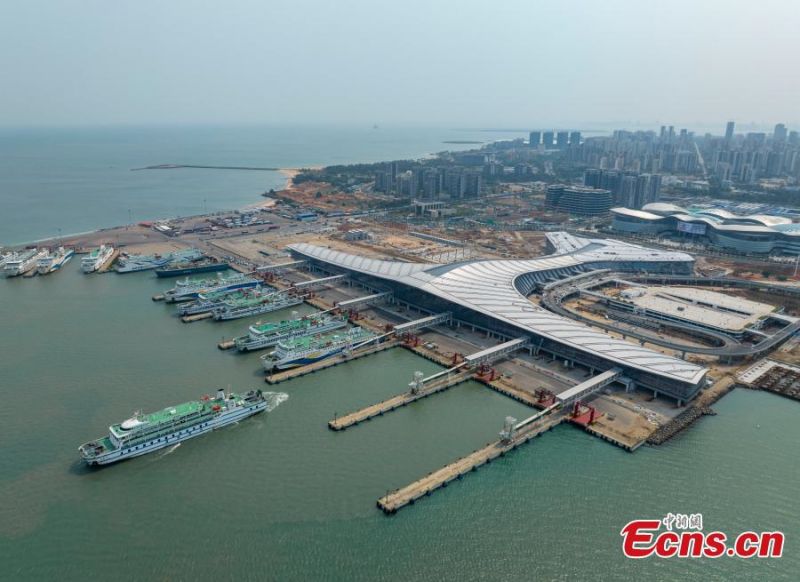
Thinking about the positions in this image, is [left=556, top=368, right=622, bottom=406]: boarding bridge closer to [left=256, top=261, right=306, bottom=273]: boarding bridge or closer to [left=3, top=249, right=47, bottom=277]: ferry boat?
[left=256, top=261, right=306, bottom=273]: boarding bridge

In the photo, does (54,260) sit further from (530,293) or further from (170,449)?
(530,293)

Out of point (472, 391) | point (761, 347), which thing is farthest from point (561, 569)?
point (761, 347)

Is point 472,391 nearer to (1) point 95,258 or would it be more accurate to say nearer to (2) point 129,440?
(2) point 129,440

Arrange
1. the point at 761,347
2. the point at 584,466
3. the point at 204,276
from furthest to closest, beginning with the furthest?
the point at 204,276, the point at 761,347, the point at 584,466


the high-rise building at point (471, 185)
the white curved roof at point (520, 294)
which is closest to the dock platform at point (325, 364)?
the white curved roof at point (520, 294)

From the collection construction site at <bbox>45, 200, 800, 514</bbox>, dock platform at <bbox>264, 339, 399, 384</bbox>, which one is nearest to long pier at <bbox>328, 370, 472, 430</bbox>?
construction site at <bbox>45, 200, 800, 514</bbox>

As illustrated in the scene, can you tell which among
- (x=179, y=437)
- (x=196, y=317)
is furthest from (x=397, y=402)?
(x=196, y=317)
